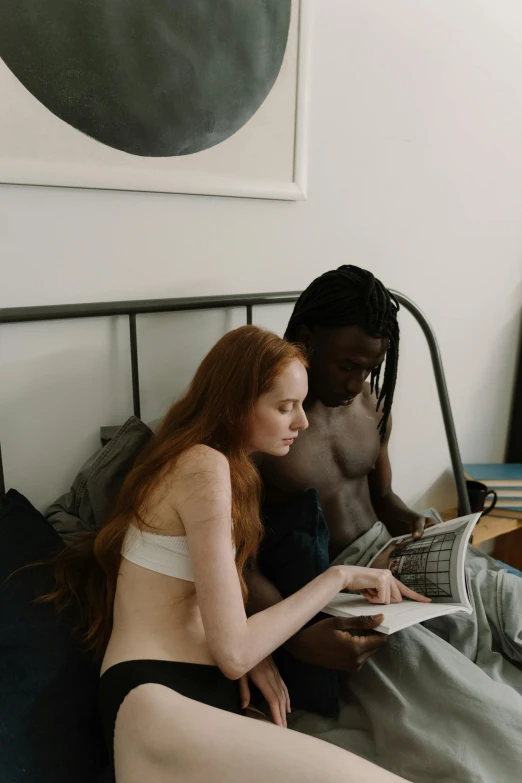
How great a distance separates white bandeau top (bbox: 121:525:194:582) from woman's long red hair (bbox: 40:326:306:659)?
3cm

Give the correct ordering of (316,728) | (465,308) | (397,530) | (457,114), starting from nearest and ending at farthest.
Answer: (316,728)
(397,530)
(457,114)
(465,308)

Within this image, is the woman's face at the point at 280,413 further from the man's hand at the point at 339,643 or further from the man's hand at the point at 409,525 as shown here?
the man's hand at the point at 409,525

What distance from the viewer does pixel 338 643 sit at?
941mm

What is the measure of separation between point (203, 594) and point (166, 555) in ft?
0.35

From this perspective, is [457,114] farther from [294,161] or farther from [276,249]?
[276,249]

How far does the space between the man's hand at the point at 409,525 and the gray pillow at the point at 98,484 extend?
1.95ft

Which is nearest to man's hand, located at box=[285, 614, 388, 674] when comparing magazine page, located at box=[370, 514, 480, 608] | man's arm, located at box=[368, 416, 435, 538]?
magazine page, located at box=[370, 514, 480, 608]

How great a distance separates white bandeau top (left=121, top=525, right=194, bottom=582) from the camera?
2.97ft

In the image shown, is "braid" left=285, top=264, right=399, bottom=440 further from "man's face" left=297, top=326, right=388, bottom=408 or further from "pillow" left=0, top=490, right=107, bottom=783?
"pillow" left=0, top=490, right=107, bottom=783

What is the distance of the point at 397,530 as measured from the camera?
4.43 ft

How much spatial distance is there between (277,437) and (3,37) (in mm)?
805

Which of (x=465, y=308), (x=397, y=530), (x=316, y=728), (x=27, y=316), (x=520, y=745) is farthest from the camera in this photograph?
(x=465, y=308)

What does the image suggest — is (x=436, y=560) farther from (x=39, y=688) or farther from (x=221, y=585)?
(x=39, y=688)

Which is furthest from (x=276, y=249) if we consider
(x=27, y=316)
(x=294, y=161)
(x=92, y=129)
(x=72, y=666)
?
(x=72, y=666)
